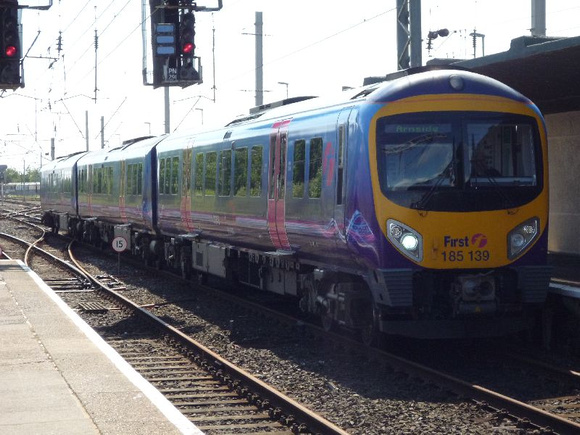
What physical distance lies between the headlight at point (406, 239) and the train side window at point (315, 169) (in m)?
1.69

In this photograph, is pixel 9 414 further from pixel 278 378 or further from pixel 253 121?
pixel 253 121

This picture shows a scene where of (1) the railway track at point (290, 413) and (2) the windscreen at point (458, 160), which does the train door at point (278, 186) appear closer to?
(1) the railway track at point (290, 413)

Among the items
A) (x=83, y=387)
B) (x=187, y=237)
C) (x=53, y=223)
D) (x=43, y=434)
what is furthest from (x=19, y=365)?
(x=53, y=223)

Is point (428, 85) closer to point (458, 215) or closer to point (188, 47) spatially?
point (458, 215)

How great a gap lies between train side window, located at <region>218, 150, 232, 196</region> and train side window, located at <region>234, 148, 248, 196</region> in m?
0.35

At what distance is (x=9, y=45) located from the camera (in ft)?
52.7

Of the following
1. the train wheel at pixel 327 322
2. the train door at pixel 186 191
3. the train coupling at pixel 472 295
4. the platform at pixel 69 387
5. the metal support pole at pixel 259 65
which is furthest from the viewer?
the metal support pole at pixel 259 65

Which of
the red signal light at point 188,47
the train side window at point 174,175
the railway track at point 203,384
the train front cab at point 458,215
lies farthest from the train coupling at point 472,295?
the train side window at point 174,175

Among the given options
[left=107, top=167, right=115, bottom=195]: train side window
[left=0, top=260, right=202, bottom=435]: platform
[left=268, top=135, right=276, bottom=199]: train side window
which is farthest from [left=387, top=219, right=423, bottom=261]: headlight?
[left=107, top=167, right=115, bottom=195]: train side window

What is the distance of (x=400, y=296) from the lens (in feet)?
33.7

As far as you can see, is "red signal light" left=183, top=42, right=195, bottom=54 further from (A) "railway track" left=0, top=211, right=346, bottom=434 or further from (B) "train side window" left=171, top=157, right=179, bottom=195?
(A) "railway track" left=0, top=211, right=346, bottom=434

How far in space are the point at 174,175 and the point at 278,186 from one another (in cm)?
690

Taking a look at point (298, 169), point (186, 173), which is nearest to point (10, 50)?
point (186, 173)

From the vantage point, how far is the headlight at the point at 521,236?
1074 centimetres
